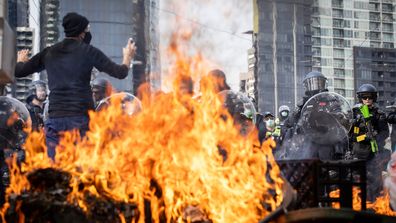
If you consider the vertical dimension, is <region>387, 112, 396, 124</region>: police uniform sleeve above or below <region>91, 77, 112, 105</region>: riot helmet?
below

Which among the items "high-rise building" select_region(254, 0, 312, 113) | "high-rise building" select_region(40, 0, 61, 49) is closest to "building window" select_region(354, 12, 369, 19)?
"high-rise building" select_region(254, 0, 312, 113)

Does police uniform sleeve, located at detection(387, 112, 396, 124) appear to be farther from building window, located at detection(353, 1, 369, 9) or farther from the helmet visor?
building window, located at detection(353, 1, 369, 9)

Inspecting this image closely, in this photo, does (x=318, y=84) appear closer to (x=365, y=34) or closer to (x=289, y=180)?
(x=289, y=180)

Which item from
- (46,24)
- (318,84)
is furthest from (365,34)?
(318,84)

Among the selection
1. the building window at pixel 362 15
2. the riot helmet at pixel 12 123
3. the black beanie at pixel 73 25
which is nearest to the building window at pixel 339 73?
the building window at pixel 362 15

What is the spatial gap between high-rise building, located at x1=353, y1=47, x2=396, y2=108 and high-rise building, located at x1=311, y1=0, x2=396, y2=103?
8.88 m

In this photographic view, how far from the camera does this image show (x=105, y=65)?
6.45 meters

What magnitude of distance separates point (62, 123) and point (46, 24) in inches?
2273

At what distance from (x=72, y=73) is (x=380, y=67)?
128m

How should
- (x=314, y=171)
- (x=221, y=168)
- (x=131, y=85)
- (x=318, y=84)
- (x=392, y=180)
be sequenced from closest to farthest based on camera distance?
1. (x=314, y=171)
2. (x=221, y=168)
3. (x=392, y=180)
4. (x=318, y=84)
5. (x=131, y=85)

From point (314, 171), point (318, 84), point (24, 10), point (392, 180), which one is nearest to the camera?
point (314, 171)

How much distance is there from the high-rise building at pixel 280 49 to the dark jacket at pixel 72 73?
3917 inches

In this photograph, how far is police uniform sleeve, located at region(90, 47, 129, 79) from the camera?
254 inches

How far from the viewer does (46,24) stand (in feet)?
204
